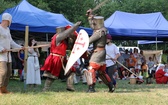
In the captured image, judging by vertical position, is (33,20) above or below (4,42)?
Result: above

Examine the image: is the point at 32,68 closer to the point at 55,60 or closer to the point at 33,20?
the point at 55,60

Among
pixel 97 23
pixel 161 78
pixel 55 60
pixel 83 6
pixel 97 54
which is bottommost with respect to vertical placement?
pixel 161 78

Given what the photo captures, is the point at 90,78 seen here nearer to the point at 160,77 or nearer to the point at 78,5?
the point at 160,77

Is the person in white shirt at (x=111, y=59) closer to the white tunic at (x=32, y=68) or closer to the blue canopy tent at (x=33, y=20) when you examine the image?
the white tunic at (x=32, y=68)

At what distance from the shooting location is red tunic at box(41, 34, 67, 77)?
26.4 ft

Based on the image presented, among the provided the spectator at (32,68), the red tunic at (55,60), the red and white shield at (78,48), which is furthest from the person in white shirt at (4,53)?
the spectator at (32,68)

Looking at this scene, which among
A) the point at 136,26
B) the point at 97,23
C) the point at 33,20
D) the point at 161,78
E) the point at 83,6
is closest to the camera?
the point at 97,23

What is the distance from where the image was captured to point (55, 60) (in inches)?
317

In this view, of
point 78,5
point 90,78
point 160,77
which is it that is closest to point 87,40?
point 90,78

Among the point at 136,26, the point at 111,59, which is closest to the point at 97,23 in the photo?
the point at 111,59

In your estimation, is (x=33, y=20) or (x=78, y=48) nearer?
(x=78, y=48)

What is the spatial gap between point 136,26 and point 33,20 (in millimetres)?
5592

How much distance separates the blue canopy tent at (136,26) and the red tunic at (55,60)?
285 inches

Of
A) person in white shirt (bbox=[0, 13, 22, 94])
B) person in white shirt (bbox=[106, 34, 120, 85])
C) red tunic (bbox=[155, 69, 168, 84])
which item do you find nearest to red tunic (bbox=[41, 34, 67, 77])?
person in white shirt (bbox=[0, 13, 22, 94])
